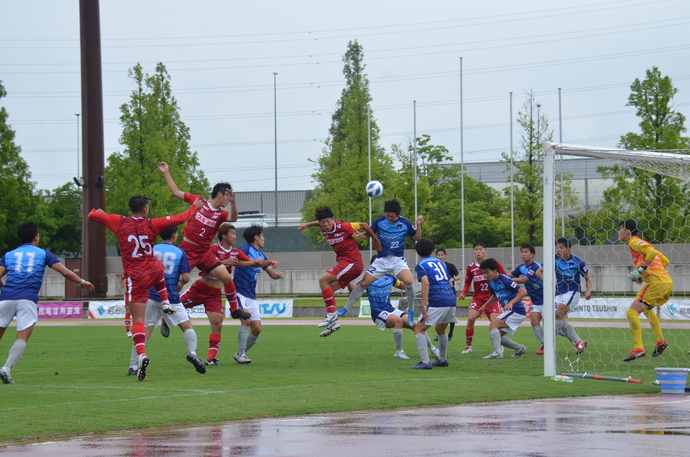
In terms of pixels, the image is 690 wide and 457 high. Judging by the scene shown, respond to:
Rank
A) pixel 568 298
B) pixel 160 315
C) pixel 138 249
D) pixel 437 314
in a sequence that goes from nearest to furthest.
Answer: pixel 138 249 < pixel 437 314 < pixel 160 315 < pixel 568 298

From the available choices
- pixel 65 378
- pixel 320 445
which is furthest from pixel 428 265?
pixel 320 445

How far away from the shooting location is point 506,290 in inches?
675

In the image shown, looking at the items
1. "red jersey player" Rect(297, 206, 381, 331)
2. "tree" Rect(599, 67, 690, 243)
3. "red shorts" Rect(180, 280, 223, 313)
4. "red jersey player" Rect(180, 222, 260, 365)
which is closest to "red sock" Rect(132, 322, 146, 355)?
"red jersey player" Rect(180, 222, 260, 365)

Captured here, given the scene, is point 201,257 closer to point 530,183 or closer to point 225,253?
point 225,253

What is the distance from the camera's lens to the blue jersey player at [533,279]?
16.8 meters

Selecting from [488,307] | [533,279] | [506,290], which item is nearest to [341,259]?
[506,290]

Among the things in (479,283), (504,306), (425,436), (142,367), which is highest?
(479,283)

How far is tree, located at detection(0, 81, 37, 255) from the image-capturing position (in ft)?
167

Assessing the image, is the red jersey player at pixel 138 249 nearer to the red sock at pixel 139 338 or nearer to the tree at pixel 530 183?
the red sock at pixel 139 338

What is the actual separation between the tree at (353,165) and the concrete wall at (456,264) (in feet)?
11.1

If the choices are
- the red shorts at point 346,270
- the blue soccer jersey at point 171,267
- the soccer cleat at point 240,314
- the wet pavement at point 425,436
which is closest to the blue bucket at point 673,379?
the wet pavement at point 425,436

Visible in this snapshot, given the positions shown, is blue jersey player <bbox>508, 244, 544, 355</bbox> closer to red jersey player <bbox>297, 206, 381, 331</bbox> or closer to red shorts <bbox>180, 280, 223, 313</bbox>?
red jersey player <bbox>297, 206, 381, 331</bbox>

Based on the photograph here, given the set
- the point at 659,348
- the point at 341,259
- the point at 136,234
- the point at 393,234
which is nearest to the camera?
the point at 136,234

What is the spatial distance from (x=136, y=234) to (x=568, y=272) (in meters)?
8.70
